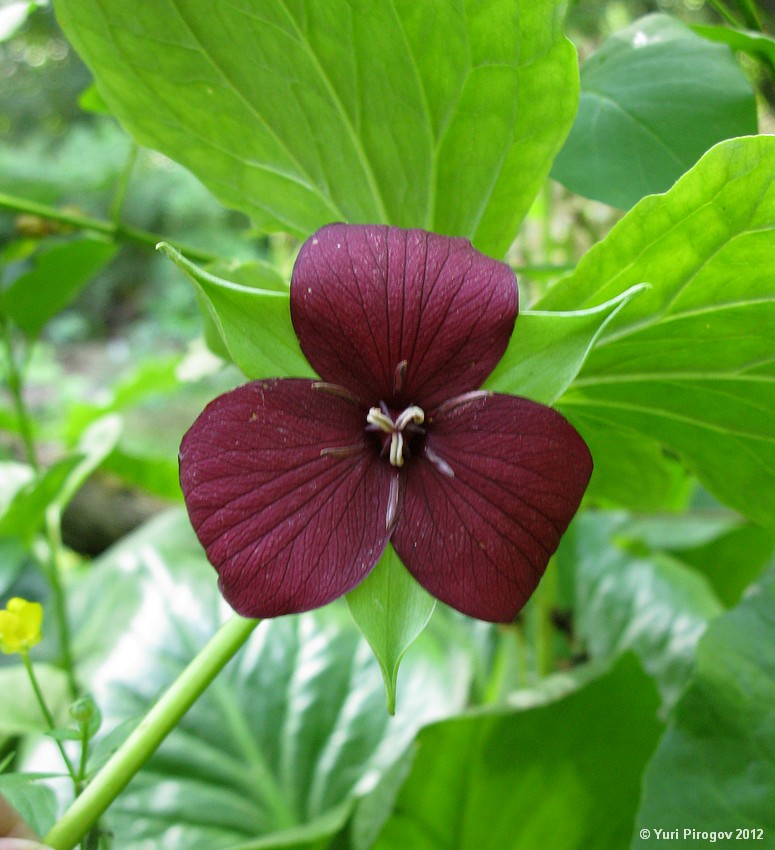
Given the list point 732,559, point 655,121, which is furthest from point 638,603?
point 655,121

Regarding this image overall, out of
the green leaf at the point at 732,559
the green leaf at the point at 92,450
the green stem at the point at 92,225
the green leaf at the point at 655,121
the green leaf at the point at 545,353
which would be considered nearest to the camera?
the green leaf at the point at 545,353

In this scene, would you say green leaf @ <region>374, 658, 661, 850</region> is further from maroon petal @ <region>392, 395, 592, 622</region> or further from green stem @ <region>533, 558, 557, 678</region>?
maroon petal @ <region>392, 395, 592, 622</region>

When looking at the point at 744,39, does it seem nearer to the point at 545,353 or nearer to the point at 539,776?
the point at 545,353

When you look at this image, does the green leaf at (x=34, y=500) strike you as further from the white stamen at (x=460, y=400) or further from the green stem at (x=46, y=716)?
the white stamen at (x=460, y=400)

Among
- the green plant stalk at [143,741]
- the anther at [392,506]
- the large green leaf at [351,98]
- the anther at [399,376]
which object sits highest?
the large green leaf at [351,98]

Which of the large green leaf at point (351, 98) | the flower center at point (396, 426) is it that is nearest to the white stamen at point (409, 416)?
the flower center at point (396, 426)

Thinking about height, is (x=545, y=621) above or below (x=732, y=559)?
above
